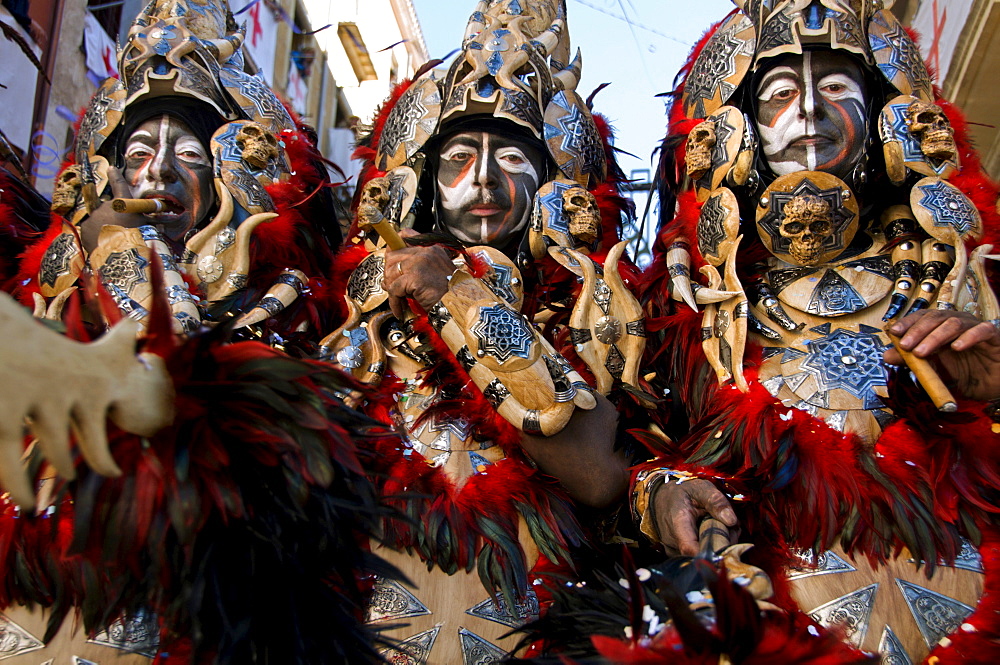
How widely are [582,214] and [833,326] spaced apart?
0.93 metres

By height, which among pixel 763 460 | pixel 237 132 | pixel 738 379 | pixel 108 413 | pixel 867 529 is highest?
pixel 237 132

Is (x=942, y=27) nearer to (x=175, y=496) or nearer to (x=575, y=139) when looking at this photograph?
(x=575, y=139)

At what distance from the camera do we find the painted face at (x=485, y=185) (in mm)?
3645

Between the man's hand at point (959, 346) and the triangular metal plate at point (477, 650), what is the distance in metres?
1.35

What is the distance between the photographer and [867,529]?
2803 millimetres

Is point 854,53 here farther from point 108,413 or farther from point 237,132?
point 108,413

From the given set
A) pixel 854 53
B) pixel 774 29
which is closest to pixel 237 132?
pixel 774 29

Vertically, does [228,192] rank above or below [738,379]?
above

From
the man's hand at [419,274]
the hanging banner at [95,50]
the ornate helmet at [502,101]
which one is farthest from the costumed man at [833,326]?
the hanging banner at [95,50]

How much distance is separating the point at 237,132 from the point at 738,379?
2.14m

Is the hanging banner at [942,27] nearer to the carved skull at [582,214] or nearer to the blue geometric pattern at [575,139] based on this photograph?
the blue geometric pattern at [575,139]

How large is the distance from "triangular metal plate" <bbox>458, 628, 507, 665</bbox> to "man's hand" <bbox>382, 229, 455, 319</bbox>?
0.92 meters

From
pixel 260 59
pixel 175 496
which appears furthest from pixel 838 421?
pixel 260 59

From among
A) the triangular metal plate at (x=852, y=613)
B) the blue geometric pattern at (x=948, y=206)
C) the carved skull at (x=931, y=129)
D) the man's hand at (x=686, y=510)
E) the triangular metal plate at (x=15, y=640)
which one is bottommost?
the triangular metal plate at (x=852, y=613)
